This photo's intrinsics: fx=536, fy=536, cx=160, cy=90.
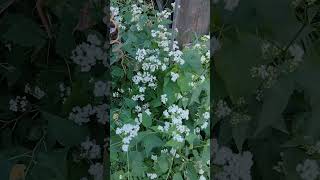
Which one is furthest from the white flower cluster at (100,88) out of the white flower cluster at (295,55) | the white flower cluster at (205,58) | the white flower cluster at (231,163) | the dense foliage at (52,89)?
the white flower cluster at (205,58)

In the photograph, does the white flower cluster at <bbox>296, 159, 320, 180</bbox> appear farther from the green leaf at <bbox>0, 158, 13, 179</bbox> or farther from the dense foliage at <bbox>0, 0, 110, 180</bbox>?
the green leaf at <bbox>0, 158, 13, 179</bbox>

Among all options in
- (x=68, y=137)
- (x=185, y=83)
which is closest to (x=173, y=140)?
(x=185, y=83)

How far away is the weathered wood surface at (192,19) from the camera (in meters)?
1.83

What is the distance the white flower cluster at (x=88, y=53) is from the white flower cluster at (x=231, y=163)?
0.26m

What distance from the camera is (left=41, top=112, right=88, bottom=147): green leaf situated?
99 cm

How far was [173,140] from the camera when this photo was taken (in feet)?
5.59

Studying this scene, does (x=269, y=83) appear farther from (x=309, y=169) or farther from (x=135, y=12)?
(x=135, y=12)

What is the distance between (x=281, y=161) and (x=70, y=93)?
40cm

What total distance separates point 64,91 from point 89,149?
12 cm

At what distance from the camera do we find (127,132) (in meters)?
1.70

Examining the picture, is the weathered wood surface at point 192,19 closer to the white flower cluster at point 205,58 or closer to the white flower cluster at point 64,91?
the white flower cluster at point 205,58

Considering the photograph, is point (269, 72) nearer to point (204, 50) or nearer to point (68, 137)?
point (68, 137)

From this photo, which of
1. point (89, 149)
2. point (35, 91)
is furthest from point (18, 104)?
point (89, 149)

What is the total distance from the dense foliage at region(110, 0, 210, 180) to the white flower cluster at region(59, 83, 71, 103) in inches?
26.1
